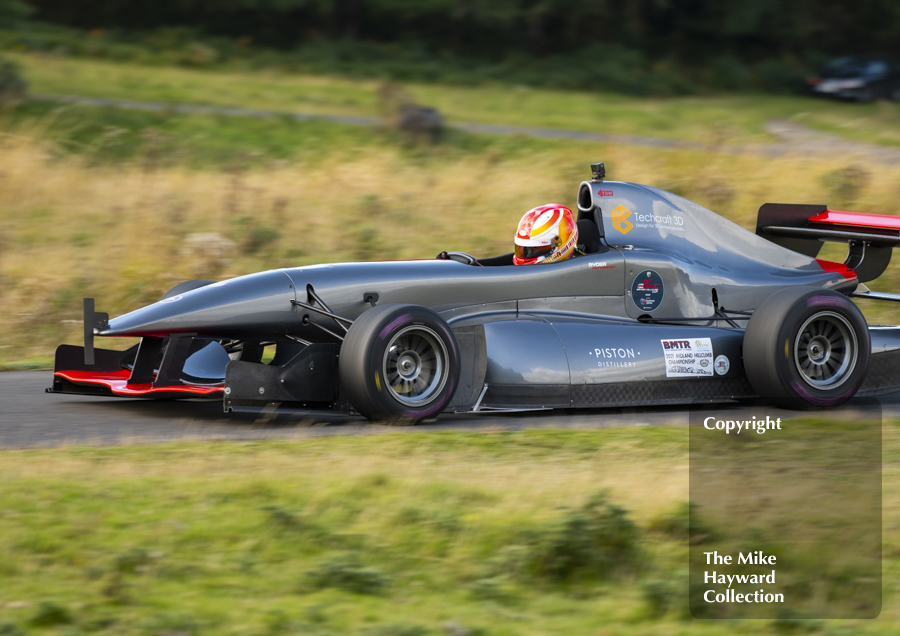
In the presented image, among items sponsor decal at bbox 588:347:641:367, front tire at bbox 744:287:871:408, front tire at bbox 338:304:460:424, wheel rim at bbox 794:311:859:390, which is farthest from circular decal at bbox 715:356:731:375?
front tire at bbox 338:304:460:424

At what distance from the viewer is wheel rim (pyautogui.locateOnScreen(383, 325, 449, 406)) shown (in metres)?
7.09

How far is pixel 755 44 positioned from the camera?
41906mm

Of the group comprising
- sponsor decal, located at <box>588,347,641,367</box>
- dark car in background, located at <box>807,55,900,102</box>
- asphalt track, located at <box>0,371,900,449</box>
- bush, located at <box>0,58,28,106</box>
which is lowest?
asphalt track, located at <box>0,371,900,449</box>

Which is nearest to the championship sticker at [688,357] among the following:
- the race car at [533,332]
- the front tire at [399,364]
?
the race car at [533,332]

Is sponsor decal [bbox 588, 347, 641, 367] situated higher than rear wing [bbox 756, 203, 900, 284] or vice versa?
rear wing [bbox 756, 203, 900, 284]

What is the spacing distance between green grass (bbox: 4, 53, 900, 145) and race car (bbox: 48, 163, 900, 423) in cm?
1410

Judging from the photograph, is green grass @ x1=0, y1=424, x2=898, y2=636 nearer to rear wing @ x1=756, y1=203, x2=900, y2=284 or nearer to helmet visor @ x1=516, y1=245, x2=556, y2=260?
helmet visor @ x1=516, y1=245, x2=556, y2=260

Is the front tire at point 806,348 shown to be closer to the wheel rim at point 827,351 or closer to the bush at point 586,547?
the wheel rim at point 827,351

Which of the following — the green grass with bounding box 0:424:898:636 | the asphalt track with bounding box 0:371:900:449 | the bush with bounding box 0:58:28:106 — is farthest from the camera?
the bush with bounding box 0:58:28:106

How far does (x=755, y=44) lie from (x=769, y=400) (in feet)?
119

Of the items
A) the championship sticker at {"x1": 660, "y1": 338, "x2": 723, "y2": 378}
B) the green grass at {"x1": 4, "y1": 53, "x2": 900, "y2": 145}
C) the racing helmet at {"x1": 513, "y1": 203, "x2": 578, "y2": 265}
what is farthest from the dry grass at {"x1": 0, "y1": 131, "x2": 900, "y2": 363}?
the championship sticker at {"x1": 660, "y1": 338, "x2": 723, "y2": 378}

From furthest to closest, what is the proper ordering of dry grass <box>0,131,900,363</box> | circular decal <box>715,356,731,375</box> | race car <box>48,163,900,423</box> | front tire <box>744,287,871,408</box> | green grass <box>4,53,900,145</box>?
green grass <box>4,53,900,145</box> < dry grass <box>0,131,900,363</box> < circular decal <box>715,356,731,375</box> < front tire <box>744,287,871,408</box> < race car <box>48,163,900,423</box>

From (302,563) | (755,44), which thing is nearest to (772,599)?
(302,563)

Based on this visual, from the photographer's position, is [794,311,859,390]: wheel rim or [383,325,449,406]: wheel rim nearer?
[383,325,449,406]: wheel rim
